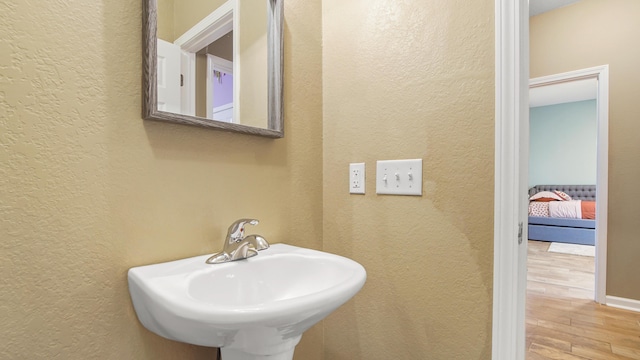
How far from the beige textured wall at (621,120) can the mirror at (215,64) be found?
2.91 m

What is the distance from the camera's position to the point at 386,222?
101cm

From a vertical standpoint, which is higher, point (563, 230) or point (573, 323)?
point (563, 230)

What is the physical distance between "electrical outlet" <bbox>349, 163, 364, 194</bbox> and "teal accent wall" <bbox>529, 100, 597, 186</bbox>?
622 centimetres

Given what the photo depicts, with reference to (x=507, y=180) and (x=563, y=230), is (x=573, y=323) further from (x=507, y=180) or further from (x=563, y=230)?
(x=563, y=230)

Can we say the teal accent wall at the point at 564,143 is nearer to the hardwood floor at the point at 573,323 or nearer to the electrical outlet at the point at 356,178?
the hardwood floor at the point at 573,323

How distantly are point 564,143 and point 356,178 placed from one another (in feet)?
22.2

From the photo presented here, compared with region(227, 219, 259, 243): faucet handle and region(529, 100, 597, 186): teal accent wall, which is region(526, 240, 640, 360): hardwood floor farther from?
region(529, 100, 597, 186): teal accent wall

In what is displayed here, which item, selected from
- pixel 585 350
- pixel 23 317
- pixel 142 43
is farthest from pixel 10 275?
pixel 585 350

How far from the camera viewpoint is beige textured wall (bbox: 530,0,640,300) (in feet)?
7.51

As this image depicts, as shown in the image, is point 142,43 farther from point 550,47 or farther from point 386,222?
point 550,47

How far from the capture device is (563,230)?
4367 mm

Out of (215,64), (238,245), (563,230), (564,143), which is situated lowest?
(563,230)

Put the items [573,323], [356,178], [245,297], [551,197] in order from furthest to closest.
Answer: [551,197] → [573,323] → [356,178] → [245,297]

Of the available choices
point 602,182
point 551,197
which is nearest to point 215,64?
point 602,182
